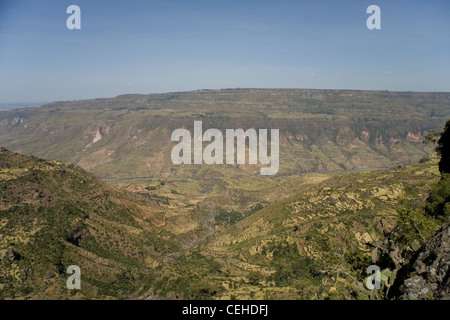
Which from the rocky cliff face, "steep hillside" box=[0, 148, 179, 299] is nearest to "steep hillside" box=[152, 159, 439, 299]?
"steep hillside" box=[0, 148, 179, 299]

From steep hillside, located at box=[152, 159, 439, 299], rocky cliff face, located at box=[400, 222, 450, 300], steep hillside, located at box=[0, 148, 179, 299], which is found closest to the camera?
rocky cliff face, located at box=[400, 222, 450, 300]

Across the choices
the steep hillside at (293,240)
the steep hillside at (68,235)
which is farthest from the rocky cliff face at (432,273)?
the steep hillside at (68,235)

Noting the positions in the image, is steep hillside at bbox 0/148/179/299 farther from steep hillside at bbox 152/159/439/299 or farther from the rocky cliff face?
the rocky cliff face

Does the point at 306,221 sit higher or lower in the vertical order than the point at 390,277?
lower

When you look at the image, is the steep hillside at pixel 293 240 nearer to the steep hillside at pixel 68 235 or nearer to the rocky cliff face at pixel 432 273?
the steep hillside at pixel 68 235

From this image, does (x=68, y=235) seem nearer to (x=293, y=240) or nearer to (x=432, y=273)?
(x=293, y=240)

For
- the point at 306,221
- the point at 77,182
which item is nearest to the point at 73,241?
the point at 77,182
